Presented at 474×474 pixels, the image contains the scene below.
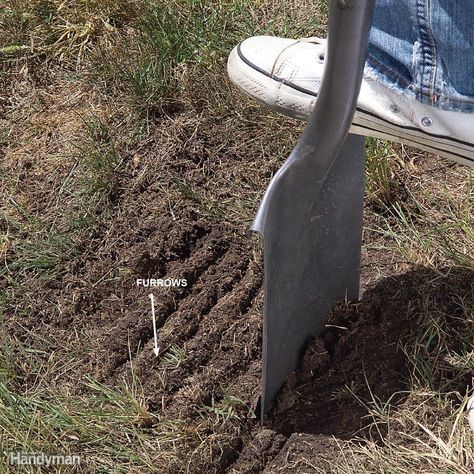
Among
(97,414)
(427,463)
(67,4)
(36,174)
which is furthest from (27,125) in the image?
(427,463)

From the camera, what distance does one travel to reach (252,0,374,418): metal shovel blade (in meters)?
1.67

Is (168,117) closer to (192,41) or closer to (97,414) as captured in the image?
(192,41)

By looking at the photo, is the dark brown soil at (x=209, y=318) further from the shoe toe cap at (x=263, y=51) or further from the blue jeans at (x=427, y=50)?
the blue jeans at (x=427, y=50)

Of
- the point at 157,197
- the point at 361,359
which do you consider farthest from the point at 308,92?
Result: the point at 361,359

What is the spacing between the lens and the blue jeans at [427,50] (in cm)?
194

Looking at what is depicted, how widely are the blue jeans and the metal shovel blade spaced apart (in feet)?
0.61

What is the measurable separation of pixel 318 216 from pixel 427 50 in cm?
45

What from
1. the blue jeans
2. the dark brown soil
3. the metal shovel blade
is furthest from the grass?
the blue jeans

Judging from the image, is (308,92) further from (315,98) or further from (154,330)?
(154,330)

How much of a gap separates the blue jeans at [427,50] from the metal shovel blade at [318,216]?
19 centimetres

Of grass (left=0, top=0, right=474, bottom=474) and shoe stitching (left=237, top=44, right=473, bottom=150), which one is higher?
shoe stitching (left=237, top=44, right=473, bottom=150)

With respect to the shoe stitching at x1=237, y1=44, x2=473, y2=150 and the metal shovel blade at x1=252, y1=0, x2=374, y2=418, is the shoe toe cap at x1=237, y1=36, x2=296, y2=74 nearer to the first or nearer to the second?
the shoe stitching at x1=237, y1=44, x2=473, y2=150

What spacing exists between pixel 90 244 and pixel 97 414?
0.57 meters

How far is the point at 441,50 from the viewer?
1986mm
